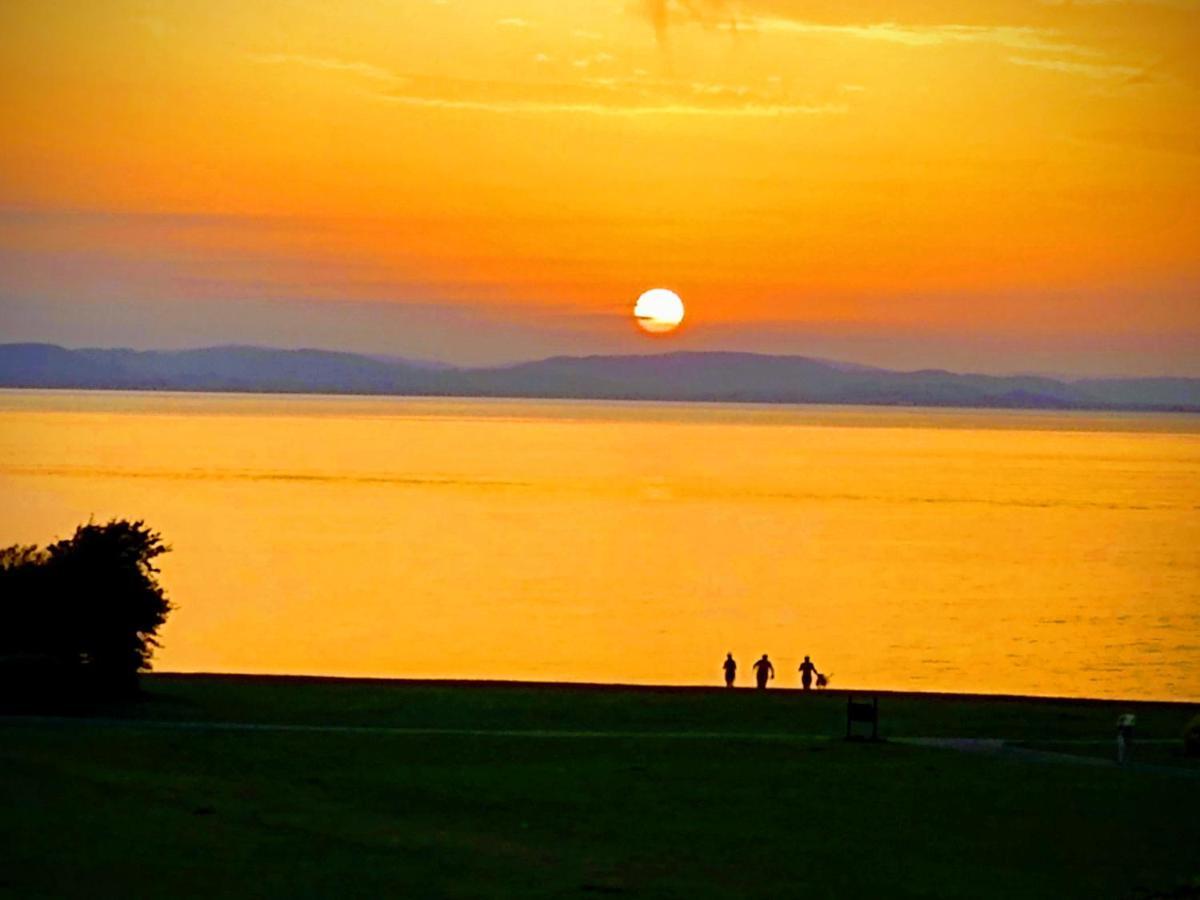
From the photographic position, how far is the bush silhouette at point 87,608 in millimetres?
31000

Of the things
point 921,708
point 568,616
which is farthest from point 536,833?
point 568,616

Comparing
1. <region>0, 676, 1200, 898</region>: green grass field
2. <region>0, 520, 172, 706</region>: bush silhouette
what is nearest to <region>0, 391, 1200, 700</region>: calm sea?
<region>0, 520, 172, 706</region>: bush silhouette

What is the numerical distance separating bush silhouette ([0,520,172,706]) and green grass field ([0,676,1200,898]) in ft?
6.36

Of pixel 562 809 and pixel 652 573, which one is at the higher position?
pixel 652 573

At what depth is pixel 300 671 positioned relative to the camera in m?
49.4

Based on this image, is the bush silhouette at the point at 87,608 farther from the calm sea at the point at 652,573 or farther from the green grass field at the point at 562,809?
the calm sea at the point at 652,573

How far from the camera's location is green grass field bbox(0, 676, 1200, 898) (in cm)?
1677

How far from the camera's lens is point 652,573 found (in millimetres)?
79625

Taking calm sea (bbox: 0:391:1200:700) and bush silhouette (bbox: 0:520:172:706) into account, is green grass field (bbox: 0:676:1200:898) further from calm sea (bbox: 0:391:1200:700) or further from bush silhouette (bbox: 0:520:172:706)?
calm sea (bbox: 0:391:1200:700)

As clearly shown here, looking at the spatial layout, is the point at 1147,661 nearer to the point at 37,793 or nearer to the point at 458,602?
the point at 458,602

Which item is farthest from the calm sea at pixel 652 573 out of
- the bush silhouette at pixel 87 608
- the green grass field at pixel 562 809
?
the green grass field at pixel 562 809

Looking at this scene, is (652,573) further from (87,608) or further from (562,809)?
(562,809)

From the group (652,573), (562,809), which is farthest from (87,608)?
(652,573)

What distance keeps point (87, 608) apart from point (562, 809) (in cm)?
1415
